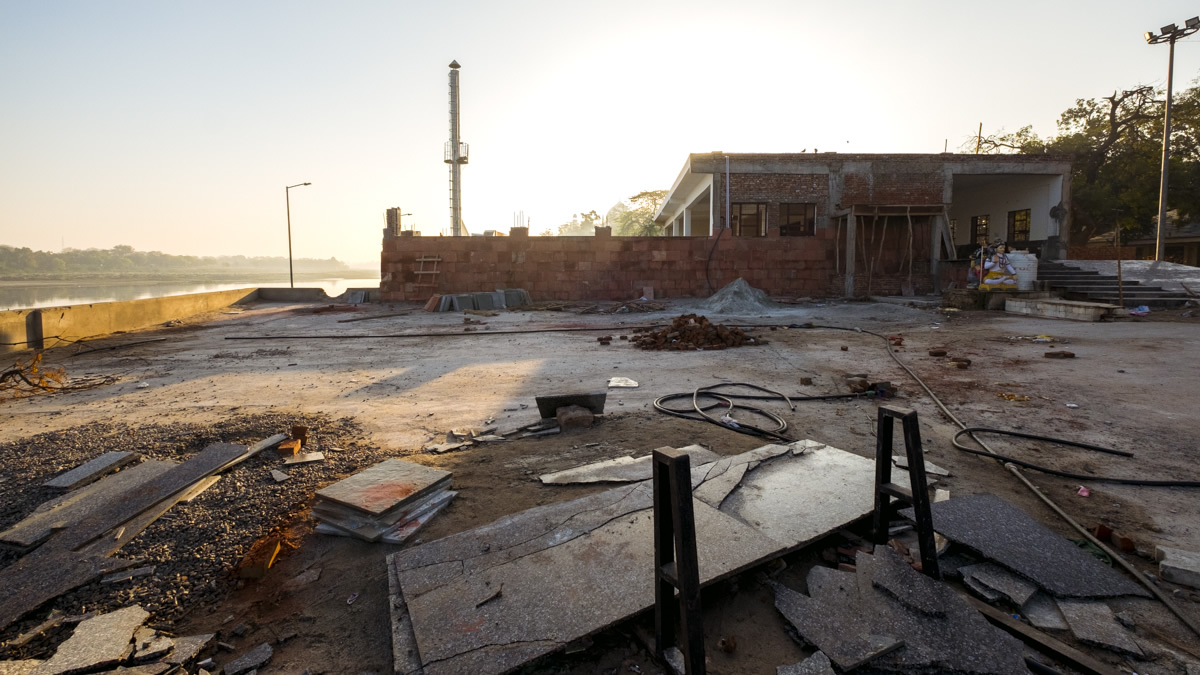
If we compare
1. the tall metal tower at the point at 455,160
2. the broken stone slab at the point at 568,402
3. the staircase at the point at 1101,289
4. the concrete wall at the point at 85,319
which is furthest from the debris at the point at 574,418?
the tall metal tower at the point at 455,160

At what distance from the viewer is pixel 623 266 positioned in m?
19.4

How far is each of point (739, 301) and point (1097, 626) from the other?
1447 cm

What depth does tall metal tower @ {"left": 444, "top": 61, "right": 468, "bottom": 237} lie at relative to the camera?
37.9m

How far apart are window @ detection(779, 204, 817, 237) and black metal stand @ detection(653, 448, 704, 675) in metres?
20.6

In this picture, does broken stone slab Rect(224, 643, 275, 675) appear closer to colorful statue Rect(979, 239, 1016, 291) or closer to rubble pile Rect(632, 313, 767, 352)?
rubble pile Rect(632, 313, 767, 352)

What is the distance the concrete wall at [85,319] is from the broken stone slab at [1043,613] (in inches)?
561

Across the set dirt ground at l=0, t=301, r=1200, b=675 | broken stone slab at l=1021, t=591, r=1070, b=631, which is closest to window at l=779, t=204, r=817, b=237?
dirt ground at l=0, t=301, r=1200, b=675

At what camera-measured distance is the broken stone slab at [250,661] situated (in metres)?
2.09

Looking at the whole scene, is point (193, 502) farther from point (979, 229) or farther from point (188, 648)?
point (979, 229)

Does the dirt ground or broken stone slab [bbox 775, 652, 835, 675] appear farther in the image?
the dirt ground

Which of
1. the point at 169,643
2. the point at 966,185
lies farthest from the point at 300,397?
the point at 966,185

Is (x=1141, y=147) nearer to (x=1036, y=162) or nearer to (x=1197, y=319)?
(x=1036, y=162)

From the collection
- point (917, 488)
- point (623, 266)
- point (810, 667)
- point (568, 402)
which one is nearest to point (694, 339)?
point (568, 402)

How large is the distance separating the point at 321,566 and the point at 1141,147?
37.3 metres
